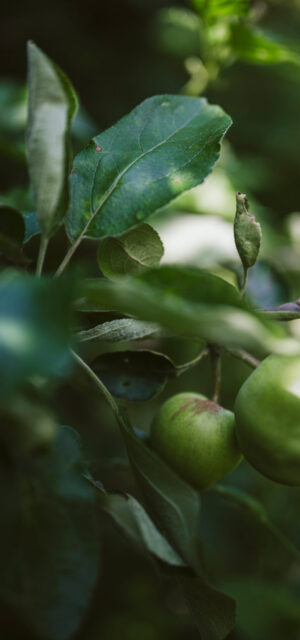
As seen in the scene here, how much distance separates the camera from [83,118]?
1.85 metres

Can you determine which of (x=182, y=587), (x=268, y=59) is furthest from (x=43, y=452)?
(x=268, y=59)

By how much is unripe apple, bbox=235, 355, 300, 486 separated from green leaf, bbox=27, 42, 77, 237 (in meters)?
0.29

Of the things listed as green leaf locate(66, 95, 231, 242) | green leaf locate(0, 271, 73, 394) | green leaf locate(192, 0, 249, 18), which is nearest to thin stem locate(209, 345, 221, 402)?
green leaf locate(66, 95, 231, 242)

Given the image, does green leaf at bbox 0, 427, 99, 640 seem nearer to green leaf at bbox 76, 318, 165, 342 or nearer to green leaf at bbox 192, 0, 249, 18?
green leaf at bbox 76, 318, 165, 342

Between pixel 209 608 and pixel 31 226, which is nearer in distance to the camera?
pixel 209 608

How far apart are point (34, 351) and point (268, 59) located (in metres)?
1.32

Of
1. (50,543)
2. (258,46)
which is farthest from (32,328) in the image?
(258,46)

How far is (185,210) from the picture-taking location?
1.91 m

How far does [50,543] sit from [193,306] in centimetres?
25

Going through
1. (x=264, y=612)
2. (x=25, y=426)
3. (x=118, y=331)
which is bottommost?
Answer: (x=264, y=612)

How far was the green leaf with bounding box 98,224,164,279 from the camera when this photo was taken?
0.85 metres

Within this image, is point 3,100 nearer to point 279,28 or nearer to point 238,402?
point 238,402

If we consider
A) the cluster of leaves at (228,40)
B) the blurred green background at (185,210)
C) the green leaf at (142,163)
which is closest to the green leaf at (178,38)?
the blurred green background at (185,210)

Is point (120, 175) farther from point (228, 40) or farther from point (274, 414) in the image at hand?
point (228, 40)
